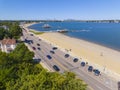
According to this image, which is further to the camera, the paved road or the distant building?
the distant building

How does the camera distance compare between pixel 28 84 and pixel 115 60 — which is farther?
pixel 115 60

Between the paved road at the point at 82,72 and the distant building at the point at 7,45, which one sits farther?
the distant building at the point at 7,45

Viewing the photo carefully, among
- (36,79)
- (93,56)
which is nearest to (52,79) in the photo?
(36,79)

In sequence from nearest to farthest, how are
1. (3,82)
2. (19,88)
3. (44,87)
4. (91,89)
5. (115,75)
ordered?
1. (44,87)
2. (19,88)
3. (3,82)
4. (91,89)
5. (115,75)

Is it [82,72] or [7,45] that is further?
[7,45]

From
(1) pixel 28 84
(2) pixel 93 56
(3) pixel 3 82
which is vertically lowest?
(2) pixel 93 56

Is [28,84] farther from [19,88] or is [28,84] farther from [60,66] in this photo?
[60,66]

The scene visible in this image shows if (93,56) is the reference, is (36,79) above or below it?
above

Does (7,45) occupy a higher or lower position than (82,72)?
higher

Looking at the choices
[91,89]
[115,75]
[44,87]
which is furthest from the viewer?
[115,75]

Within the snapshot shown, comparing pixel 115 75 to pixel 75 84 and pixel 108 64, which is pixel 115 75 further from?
pixel 75 84
